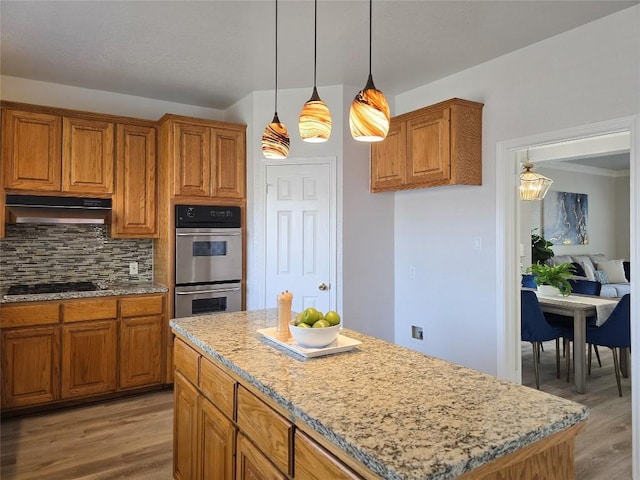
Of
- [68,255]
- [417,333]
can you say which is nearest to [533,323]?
[417,333]

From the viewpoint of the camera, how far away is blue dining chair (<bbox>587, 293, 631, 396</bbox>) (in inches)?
150

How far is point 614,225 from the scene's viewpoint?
344 inches

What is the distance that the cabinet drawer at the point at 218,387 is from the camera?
1700mm

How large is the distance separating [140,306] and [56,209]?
3.29 feet

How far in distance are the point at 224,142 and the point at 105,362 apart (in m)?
2.10

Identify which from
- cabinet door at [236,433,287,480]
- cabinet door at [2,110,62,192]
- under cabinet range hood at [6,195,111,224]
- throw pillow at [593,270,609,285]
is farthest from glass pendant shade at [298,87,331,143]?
throw pillow at [593,270,609,285]

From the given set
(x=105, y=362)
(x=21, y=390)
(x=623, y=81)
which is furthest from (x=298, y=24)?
(x=21, y=390)

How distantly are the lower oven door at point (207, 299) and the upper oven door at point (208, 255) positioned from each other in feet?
0.21

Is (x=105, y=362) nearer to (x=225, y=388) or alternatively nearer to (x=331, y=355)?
(x=225, y=388)

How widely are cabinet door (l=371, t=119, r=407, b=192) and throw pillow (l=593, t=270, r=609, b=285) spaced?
5.45 m

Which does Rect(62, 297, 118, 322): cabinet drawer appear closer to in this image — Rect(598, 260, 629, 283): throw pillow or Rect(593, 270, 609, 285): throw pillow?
Rect(593, 270, 609, 285): throw pillow

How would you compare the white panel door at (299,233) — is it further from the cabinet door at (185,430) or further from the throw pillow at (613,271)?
the throw pillow at (613,271)

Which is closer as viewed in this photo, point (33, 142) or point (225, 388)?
point (225, 388)

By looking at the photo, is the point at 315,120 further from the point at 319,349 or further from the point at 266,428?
the point at 266,428
